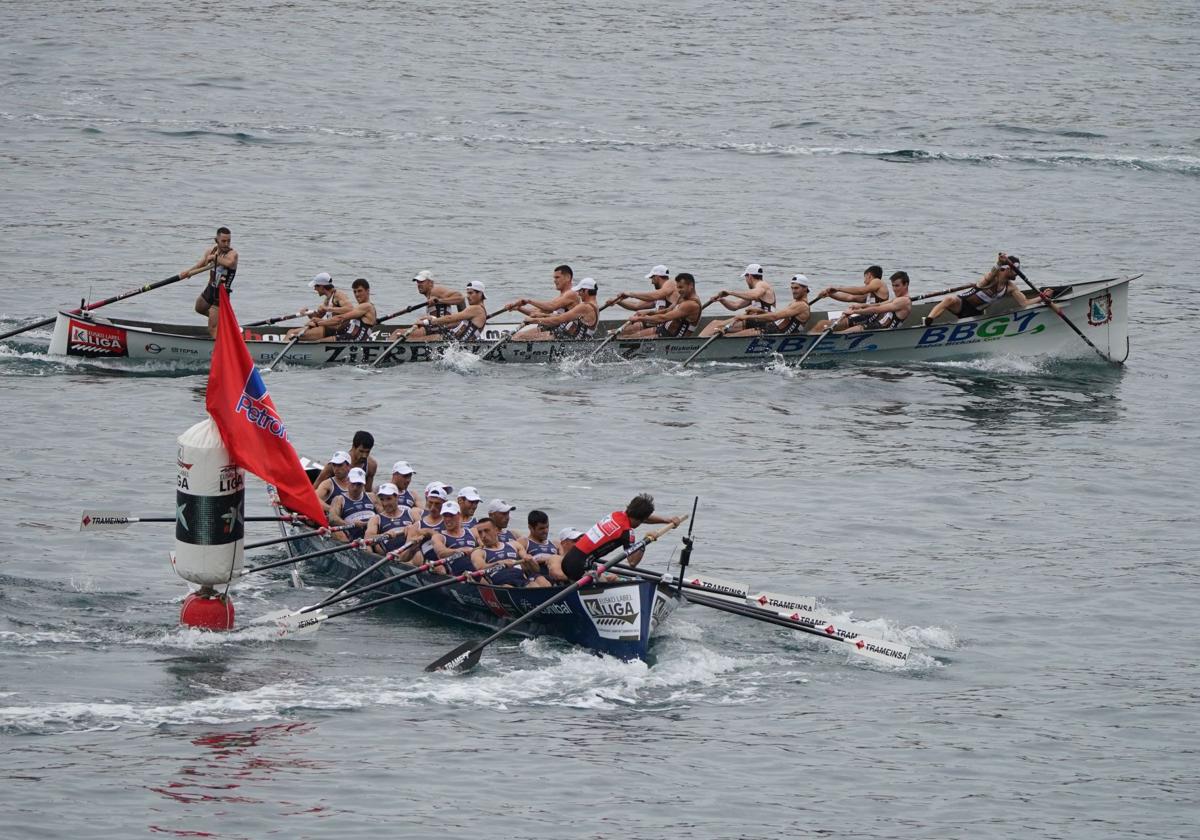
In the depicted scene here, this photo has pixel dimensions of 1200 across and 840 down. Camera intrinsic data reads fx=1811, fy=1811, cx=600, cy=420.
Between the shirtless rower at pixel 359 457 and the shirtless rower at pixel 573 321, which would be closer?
the shirtless rower at pixel 359 457

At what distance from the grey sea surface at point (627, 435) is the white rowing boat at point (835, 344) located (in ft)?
1.36

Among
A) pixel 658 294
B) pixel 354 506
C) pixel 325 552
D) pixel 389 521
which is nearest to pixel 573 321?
pixel 658 294

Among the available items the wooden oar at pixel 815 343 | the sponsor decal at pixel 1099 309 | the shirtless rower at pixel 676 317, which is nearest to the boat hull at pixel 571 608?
the shirtless rower at pixel 676 317

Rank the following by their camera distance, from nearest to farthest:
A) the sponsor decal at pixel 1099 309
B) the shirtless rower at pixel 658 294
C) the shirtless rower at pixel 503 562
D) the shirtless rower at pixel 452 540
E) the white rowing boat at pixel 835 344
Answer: the shirtless rower at pixel 503 562 → the shirtless rower at pixel 452 540 → the white rowing boat at pixel 835 344 → the sponsor decal at pixel 1099 309 → the shirtless rower at pixel 658 294

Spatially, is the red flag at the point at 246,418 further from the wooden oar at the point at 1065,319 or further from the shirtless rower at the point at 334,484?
the wooden oar at the point at 1065,319

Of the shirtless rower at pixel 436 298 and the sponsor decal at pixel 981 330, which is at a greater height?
the shirtless rower at pixel 436 298

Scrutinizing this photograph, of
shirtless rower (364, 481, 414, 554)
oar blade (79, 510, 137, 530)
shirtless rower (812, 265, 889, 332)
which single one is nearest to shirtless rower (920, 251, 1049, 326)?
shirtless rower (812, 265, 889, 332)

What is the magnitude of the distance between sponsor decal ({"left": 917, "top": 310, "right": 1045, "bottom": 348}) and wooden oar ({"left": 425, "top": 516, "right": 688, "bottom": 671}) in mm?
16503

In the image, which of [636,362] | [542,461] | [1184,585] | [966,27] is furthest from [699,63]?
[1184,585]

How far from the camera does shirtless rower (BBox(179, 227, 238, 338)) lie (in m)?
34.3

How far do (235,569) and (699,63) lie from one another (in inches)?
2154

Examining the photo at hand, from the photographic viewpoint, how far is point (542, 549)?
76.2 feet

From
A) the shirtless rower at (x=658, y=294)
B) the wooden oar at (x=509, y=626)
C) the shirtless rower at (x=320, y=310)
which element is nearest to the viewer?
the wooden oar at (x=509, y=626)

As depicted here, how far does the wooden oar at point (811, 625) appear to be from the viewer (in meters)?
22.5
